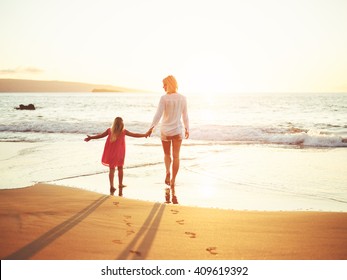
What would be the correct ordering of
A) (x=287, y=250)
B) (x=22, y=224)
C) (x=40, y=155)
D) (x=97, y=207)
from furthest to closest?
1. (x=40, y=155)
2. (x=97, y=207)
3. (x=22, y=224)
4. (x=287, y=250)

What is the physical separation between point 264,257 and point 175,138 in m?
3.89

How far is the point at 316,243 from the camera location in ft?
13.5

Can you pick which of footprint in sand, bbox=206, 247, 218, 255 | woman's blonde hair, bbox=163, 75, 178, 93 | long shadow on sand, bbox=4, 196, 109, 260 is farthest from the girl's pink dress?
footprint in sand, bbox=206, 247, 218, 255

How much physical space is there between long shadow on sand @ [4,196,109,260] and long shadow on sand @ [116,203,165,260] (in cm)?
83

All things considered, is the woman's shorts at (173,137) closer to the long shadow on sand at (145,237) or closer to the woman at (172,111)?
the woman at (172,111)

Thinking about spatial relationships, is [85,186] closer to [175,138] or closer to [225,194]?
[175,138]

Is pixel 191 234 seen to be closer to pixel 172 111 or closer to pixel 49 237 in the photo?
pixel 49 237

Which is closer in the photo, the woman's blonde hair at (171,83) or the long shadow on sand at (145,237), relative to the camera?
the long shadow on sand at (145,237)

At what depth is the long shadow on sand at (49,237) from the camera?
3.58 m

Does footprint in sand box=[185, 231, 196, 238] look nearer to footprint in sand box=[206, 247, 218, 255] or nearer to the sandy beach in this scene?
the sandy beach

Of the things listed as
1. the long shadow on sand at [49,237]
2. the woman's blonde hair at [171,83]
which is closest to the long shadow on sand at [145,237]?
the long shadow on sand at [49,237]

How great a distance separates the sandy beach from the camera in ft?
12.4
